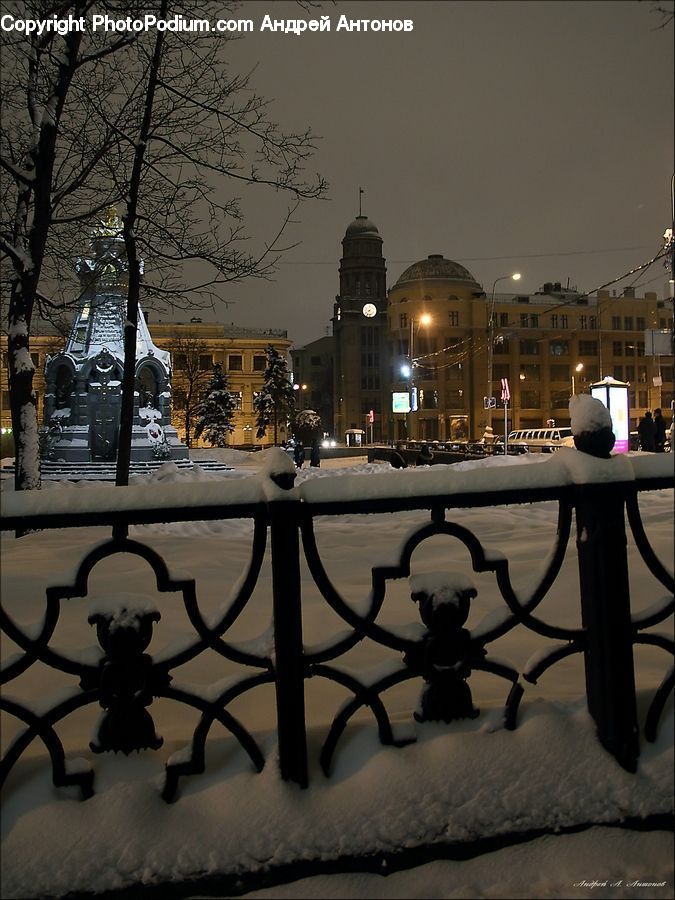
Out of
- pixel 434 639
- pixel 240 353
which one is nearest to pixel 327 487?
pixel 434 639

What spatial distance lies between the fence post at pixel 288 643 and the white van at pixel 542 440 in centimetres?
1641

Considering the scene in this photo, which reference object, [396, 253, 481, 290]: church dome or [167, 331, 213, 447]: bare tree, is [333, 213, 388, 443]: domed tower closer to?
[396, 253, 481, 290]: church dome

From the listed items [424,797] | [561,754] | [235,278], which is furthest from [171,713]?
[235,278]

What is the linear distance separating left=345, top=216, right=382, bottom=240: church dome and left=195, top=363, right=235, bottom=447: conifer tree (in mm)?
44479

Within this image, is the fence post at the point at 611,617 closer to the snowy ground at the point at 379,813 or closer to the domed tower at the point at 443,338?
the snowy ground at the point at 379,813

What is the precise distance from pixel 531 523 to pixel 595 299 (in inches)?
2925

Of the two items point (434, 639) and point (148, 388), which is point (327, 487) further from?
point (148, 388)

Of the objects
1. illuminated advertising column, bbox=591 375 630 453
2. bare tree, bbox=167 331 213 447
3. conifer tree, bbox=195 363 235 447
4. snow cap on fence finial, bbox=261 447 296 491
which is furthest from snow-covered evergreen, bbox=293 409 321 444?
snow cap on fence finial, bbox=261 447 296 491

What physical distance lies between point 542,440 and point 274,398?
25.1 metres

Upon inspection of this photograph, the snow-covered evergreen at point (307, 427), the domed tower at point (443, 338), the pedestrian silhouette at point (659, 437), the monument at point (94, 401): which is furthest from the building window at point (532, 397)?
the monument at point (94, 401)

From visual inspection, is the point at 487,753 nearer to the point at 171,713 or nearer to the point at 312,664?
the point at 312,664

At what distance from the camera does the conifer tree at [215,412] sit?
166 feet

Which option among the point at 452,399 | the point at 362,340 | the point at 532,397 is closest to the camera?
the point at 452,399

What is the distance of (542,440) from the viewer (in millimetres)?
36250
